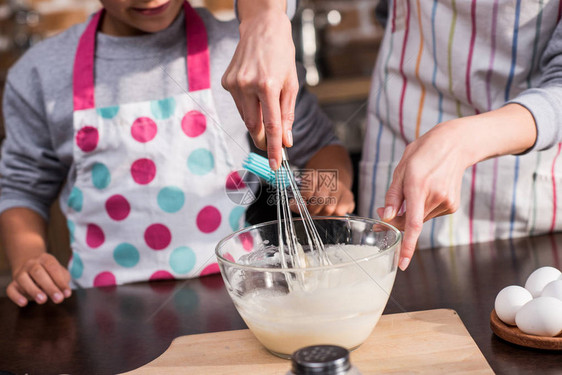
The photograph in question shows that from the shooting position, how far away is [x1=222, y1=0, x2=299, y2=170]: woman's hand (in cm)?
67

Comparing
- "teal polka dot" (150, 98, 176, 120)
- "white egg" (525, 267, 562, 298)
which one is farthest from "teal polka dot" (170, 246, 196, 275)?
"white egg" (525, 267, 562, 298)

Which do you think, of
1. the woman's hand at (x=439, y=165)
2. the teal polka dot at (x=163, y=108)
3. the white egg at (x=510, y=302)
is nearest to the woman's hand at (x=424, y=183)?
the woman's hand at (x=439, y=165)

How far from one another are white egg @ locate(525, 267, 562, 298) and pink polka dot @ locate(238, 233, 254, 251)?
12.3 inches

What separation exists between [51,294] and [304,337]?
1.47 feet

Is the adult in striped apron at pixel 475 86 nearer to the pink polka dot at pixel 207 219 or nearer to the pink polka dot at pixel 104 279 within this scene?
the pink polka dot at pixel 207 219

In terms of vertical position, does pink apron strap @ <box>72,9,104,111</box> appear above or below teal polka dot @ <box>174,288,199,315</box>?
above

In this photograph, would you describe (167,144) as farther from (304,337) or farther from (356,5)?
(356,5)

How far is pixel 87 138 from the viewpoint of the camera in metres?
1.07

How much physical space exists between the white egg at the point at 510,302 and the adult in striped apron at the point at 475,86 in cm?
36

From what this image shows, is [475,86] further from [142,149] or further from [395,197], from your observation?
[142,149]

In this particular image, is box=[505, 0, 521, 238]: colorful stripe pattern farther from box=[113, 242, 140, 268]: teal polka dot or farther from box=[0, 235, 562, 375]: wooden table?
box=[113, 242, 140, 268]: teal polka dot

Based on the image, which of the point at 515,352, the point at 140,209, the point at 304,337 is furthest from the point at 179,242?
the point at 515,352

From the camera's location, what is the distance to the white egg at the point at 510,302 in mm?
639

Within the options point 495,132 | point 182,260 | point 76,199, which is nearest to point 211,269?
point 182,260
